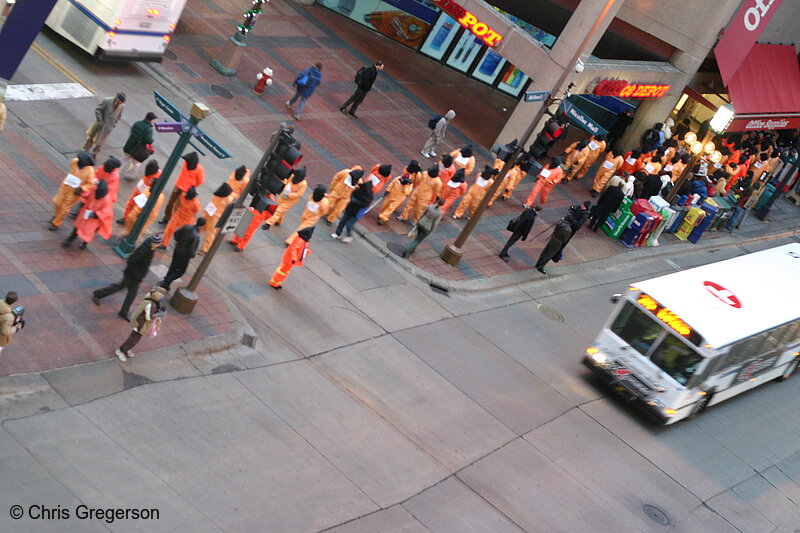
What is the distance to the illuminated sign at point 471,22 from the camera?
92.8 ft

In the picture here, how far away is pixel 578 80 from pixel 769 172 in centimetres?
1152

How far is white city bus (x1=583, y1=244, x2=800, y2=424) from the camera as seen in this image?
57.0 feet

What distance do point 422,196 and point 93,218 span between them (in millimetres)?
8409

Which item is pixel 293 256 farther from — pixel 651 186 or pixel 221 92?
pixel 651 186

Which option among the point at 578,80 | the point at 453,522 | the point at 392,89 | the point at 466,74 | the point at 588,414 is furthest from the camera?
the point at 466,74

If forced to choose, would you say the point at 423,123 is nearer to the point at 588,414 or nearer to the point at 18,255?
the point at 588,414

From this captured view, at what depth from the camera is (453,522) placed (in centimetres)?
1360

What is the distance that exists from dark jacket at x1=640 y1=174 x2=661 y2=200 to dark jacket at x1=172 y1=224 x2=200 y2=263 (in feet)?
53.4

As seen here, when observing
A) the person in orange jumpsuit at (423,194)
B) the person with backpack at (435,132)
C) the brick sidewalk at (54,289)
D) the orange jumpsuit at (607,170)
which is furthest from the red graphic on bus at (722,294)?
the orange jumpsuit at (607,170)

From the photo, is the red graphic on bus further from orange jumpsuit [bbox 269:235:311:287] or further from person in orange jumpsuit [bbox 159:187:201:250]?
person in orange jumpsuit [bbox 159:187:201:250]

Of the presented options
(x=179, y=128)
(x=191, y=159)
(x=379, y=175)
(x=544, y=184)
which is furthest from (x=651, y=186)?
(x=179, y=128)

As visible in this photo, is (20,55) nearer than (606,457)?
Yes

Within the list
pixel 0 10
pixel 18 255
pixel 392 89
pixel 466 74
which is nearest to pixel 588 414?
pixel 18 255

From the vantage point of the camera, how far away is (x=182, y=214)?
54.9 feet
